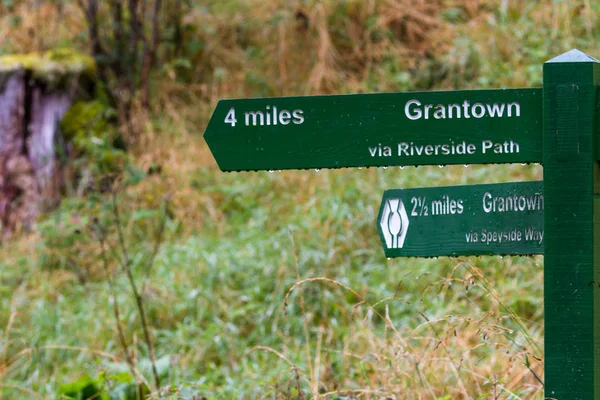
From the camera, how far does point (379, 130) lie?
6.39ft

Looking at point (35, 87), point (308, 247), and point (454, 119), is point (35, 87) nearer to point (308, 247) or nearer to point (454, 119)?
point (308, 247)

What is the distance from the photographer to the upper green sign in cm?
188

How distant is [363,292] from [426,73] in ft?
8.90

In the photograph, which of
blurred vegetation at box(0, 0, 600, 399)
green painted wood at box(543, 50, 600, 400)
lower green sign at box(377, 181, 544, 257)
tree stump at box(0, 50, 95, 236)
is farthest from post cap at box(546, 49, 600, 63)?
tree stump at box(0, 50, 95, 236)

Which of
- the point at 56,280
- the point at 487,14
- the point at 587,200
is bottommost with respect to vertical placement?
the point at 56,280

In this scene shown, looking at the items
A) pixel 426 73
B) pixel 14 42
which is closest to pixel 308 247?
pixel 426 73

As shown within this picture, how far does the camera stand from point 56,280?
5.40 meters

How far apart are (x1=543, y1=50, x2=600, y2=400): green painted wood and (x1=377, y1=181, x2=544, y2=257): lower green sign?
121mm

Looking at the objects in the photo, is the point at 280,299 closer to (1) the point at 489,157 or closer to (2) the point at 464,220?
(2) the point at 464,220

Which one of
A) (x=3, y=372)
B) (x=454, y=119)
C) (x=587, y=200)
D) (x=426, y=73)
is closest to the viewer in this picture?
(x=587, y=200)

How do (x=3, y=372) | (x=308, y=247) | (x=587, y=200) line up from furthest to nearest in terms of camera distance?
1. (x=308, y=247)
2. (x=3, y=372)
3. (x=587, y=200)

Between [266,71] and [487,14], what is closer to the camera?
[487,14]

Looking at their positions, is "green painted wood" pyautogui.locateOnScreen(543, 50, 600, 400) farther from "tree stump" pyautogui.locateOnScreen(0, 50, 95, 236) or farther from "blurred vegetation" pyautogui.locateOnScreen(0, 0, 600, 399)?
"tree stump" pyautogui.locateOnScreen(0, 50, 95, 236)

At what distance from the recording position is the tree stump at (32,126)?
257 inches
